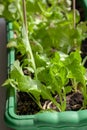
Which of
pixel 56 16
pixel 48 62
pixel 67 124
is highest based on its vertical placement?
pixel 56 16

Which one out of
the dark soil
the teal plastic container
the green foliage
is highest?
the green foliage

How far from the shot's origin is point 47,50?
0.73 m

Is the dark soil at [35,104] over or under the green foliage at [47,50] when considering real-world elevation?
under

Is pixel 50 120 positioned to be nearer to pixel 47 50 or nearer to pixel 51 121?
pixel 51 121

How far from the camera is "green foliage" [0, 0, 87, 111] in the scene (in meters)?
0.61

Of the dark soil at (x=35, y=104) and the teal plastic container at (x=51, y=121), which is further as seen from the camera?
→ the dark soil at (x=35, y=104)

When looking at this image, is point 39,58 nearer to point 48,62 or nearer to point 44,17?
point 48,62

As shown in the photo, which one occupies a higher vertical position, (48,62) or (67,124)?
(48,62)

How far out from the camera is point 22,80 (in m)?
0.60

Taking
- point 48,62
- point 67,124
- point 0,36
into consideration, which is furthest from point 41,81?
point 0,36

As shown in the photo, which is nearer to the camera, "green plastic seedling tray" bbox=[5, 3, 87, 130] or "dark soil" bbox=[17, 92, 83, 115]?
"green plastic seedling tray" bbox=[5, 3, 87, 130]

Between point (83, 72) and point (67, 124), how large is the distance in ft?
0.37

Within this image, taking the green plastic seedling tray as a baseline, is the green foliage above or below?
above

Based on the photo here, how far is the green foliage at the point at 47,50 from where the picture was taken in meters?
0.61
